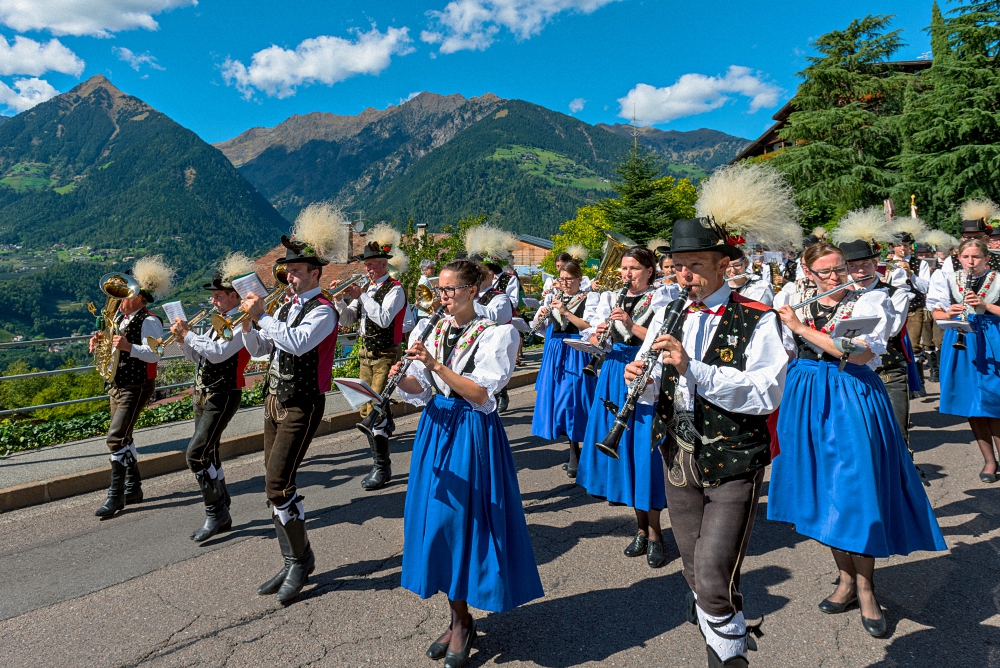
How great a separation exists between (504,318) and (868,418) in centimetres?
392

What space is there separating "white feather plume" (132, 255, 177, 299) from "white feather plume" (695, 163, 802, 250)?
496 centimetres

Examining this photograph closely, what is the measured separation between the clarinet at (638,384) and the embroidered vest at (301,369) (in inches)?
92.6

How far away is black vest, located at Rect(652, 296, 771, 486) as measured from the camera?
2.72 meters

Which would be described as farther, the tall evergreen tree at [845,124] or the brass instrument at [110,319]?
the tall evergreen tree at [845,124]

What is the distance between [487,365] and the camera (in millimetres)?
3223

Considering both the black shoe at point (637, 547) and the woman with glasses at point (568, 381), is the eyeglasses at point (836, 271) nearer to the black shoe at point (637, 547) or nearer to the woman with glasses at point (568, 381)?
the black shoe at point (637, 547)

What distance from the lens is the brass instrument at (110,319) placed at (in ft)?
19.1

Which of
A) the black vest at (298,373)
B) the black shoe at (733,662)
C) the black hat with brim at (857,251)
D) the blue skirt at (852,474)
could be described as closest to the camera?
the black shoe at (733,662)

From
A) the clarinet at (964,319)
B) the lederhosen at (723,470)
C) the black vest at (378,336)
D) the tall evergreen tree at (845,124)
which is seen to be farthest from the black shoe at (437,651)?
the tall evergreen tree at (845,124)

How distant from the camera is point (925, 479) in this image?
5.87m

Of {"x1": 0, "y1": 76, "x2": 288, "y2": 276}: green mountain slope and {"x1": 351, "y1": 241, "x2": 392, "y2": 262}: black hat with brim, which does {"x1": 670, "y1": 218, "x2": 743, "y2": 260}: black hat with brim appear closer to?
{"x1": 351, "y1": 241, "x2": 392, "y2": 262}: black hat with brim

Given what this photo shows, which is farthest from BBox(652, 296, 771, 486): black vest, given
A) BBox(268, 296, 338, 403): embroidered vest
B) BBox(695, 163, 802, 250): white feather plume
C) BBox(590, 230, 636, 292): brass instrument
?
BBox(590, 230, 636, 292): brass instrument

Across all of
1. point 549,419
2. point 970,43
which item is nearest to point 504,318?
point 549,419

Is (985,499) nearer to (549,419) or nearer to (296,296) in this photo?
(549,419)
